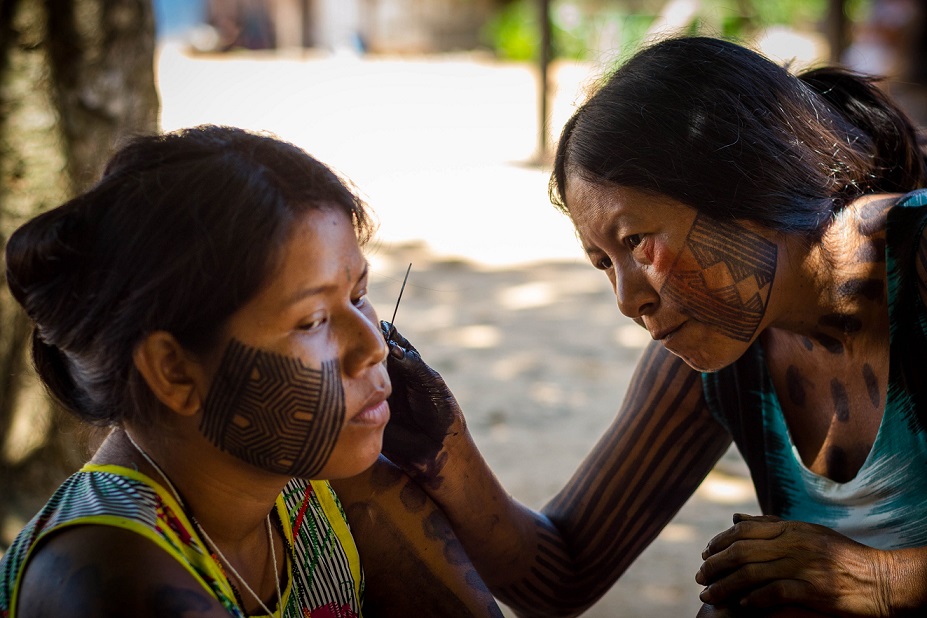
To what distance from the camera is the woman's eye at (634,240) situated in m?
1.86

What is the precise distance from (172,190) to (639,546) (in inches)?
56.3

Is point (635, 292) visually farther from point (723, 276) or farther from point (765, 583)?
point (765, 583)

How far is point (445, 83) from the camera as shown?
13.7 m

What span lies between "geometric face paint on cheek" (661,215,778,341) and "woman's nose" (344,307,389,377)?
2.13 ft

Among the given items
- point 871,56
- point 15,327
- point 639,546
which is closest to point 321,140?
point 871,56

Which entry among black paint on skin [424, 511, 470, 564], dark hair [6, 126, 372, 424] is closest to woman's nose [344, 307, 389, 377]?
dark hair [6, 126, 372, 424]

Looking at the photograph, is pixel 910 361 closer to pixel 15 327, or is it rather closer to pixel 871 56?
pixel 15 327

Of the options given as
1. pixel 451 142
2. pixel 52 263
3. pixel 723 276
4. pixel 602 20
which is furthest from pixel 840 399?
pixel 602 20

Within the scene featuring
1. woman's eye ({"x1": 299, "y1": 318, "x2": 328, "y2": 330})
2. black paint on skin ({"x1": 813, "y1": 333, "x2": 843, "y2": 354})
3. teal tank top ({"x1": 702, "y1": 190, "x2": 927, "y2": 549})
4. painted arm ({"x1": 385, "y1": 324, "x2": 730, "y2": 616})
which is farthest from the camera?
painted arm ({"x1": 385, "y1": 324, "x2": 730, "y2": 616})

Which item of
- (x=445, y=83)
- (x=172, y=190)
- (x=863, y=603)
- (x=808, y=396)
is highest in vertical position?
(x=172, y=190)

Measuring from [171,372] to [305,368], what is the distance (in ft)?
0.66

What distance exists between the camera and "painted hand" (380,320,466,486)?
189cm

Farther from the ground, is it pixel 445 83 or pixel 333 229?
pixel 333 229

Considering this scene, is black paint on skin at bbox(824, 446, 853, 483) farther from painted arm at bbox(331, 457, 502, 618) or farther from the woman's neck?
the woman's neck
